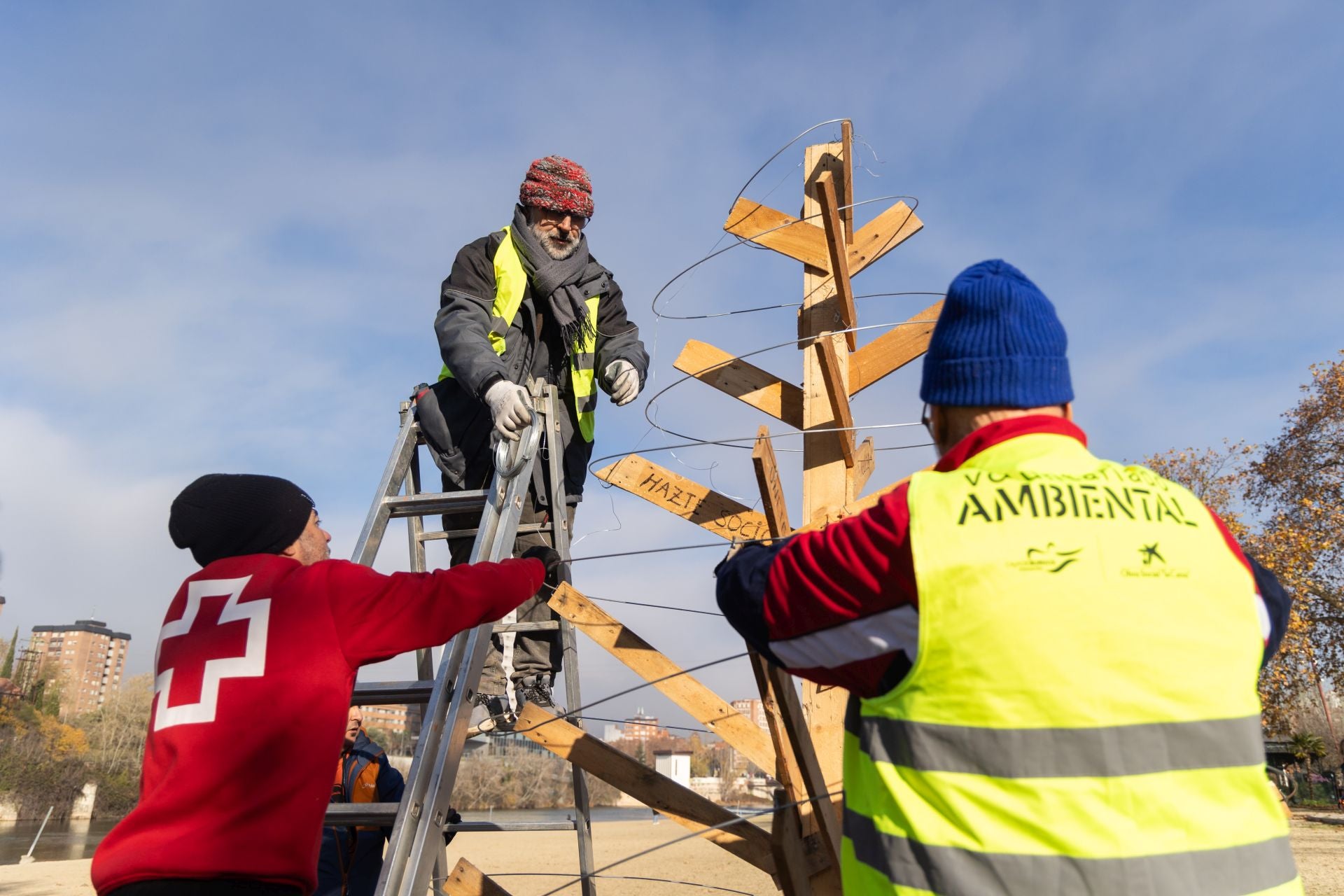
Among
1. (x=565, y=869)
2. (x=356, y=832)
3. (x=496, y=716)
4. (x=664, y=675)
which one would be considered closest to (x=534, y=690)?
(x=496, y=716)

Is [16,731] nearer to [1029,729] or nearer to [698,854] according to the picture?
[698,854]

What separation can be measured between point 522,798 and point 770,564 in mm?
51450

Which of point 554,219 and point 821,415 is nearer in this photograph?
point 554,219

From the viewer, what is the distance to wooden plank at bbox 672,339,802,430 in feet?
16.7

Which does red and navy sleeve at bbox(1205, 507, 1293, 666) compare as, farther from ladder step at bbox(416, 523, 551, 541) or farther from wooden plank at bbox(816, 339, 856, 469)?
ladder step at bbox(416, 523, 551, 541)

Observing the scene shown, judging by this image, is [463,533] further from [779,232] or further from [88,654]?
[88,654]

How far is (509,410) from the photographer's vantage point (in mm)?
3678

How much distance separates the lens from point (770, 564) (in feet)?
5.42

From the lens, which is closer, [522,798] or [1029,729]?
[1029,729]

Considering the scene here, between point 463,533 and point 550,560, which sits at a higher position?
point 463,533

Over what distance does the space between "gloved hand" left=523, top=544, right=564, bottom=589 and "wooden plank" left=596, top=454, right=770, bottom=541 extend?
49 centimetres

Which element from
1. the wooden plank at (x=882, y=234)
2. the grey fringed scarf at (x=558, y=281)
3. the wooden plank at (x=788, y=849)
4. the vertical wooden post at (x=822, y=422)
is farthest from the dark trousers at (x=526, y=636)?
the wooden plank at (x=882, y=234)

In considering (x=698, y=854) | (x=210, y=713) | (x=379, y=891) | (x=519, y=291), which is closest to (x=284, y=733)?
(x=210, y=713)

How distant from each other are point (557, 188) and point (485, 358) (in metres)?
1.02
